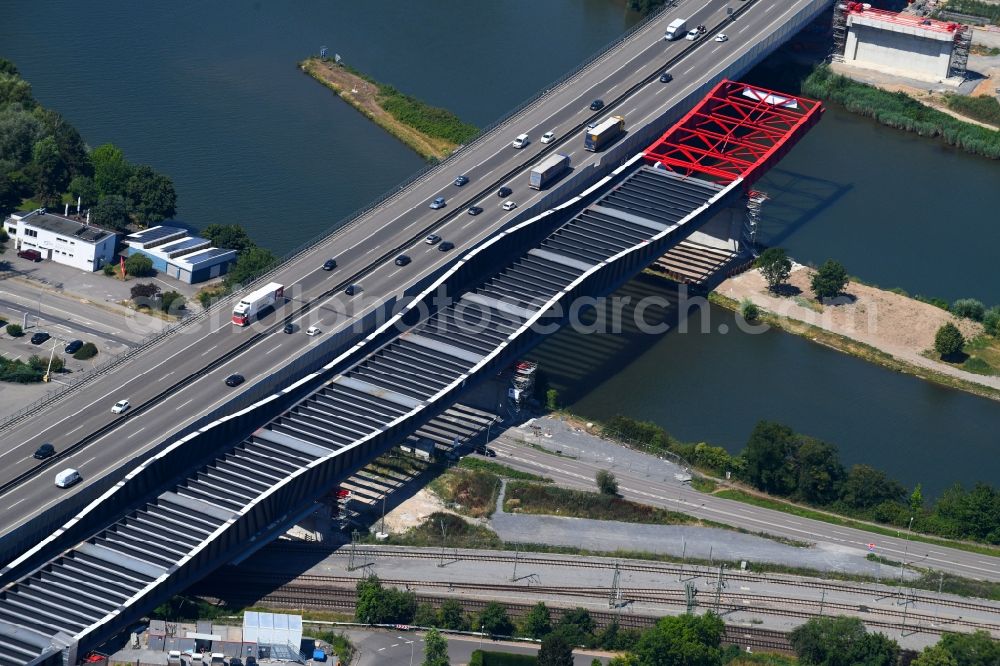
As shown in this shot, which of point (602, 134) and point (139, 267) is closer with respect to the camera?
point (139, 267)

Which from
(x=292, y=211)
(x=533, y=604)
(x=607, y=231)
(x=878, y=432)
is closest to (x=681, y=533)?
(x=533, y=604)

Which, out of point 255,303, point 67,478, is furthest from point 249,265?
point 67,478

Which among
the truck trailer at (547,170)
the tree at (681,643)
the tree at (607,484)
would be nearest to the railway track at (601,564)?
the tree at (607,484)

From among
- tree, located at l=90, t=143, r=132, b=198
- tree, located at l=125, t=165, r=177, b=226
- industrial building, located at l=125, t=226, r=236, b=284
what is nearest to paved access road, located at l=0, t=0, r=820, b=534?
industrial building, located at l=125, t=226, r=236, b=284

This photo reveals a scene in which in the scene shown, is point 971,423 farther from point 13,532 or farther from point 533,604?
point 13,532

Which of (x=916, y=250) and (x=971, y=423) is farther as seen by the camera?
(x=916, y=250)

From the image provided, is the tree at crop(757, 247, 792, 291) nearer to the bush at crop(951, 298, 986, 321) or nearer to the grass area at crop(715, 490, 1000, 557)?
the bush at crop(951, 298, 986, 321)

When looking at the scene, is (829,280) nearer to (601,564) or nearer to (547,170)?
(547,170)

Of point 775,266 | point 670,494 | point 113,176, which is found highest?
point 113,176
